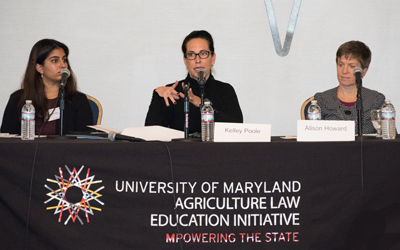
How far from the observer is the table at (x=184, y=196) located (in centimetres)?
155

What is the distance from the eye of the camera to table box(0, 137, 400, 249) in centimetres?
155

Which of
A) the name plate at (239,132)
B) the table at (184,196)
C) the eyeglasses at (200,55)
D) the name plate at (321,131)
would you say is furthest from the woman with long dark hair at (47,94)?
the name plate at (321,131)

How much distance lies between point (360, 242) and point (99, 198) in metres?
1.03

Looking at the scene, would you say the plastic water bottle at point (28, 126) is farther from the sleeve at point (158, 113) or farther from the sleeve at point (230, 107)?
the sleeve at point (230, 107)

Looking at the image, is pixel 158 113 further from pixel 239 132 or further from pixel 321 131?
pixel 321 131

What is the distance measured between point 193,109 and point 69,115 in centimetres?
79

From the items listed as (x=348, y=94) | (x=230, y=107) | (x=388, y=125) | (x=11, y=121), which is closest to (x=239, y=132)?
(x=388, y=125)

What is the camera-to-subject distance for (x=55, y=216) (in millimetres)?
1550

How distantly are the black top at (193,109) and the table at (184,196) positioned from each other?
964mm

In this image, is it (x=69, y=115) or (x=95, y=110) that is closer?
(x=69, y=115)

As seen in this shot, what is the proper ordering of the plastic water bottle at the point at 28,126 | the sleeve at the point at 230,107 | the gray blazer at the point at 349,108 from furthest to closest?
1. the sleeve at the point at 230,107
2. the gray blazer at the point at 349,108
3. the plastic water bottle at the point at 28,126

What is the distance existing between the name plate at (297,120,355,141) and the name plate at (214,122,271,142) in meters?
0.14

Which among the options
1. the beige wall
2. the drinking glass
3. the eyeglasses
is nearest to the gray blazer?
A: the drinking glass

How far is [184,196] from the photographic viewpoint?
1.57 meters
